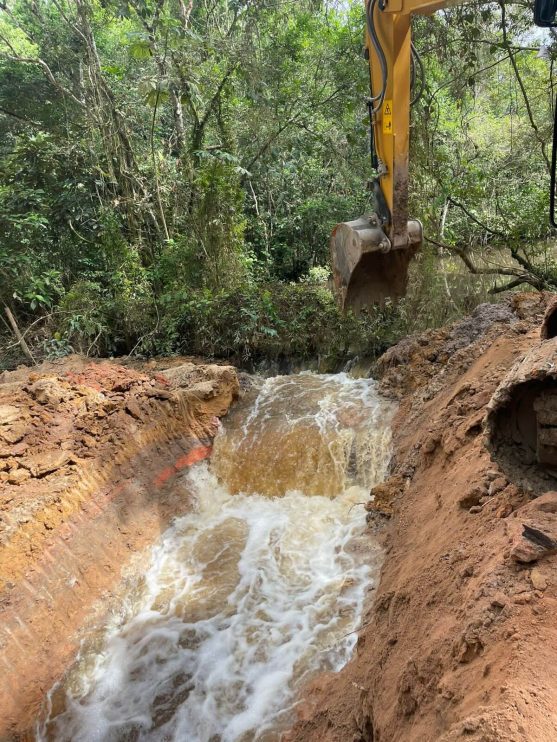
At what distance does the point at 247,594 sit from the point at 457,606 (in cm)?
259

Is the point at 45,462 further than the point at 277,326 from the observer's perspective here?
No

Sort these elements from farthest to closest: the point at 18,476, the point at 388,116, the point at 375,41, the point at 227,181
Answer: the point at 227,181 < the point at 18,476 < the point at 388,116 < the point at 375,41

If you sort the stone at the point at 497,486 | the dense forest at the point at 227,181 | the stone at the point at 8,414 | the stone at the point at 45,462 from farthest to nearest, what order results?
the dense forest at the point at 227,181
the stone at the point at 8,414
the stone at the point at 45,462
the stone at the point at 497,486

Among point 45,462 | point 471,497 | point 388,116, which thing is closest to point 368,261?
point 388,116

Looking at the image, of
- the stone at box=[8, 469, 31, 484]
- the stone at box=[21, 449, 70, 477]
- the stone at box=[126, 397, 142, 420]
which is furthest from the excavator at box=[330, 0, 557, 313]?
the stone at box=[8, 469, 31, 484]

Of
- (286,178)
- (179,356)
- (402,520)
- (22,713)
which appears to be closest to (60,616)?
(22,713)

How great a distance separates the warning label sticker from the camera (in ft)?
13.3

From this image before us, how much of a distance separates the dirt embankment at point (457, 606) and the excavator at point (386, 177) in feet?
4.50

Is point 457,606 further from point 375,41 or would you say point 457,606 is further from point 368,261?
point 375,41

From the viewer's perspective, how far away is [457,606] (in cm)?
234

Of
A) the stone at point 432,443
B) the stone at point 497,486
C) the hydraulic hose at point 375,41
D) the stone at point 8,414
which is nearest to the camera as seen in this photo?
the stone at point 497,486

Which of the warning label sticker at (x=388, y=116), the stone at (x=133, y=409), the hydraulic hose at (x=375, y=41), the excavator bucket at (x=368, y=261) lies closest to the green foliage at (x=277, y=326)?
the stone at (x=133, y=409)

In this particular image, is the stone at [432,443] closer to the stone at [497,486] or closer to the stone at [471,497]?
the stone at [471,497]

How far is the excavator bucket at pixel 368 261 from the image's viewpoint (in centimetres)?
413
